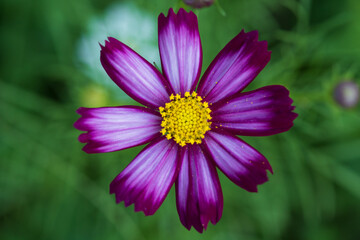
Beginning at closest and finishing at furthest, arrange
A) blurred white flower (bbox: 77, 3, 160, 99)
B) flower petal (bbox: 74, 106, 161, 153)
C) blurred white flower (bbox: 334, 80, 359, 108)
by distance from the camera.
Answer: flower petal (bbox: 74, 106, 161, 153), blurred white flower (bbox: 334, 80, 359, 108), blurred white flower (bbox: 77, 3, 160, 99)

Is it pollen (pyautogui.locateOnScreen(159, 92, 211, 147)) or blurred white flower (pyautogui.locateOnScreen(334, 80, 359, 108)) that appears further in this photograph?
blurred white flower (pyautogui.locateOnScreen(334, 80, 359, 108))

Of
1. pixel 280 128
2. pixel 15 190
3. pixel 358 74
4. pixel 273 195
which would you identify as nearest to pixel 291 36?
pixel 358 74

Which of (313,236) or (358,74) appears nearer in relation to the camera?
(358,74)

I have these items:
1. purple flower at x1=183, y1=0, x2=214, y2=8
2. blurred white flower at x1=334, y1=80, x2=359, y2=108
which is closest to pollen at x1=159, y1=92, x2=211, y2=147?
purple flower at x1=183, y1=0, x2=214, y2=8

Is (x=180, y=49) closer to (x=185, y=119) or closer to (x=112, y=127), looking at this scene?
(x=185, y=119)

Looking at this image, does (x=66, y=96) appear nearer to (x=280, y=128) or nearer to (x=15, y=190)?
(x=15, y=190)

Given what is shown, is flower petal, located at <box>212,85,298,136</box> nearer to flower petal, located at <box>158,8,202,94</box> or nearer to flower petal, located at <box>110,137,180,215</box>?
flower petal, located at <box>158,8,202,94</box>

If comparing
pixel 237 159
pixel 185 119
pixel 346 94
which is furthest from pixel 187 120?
pixel 346 94
